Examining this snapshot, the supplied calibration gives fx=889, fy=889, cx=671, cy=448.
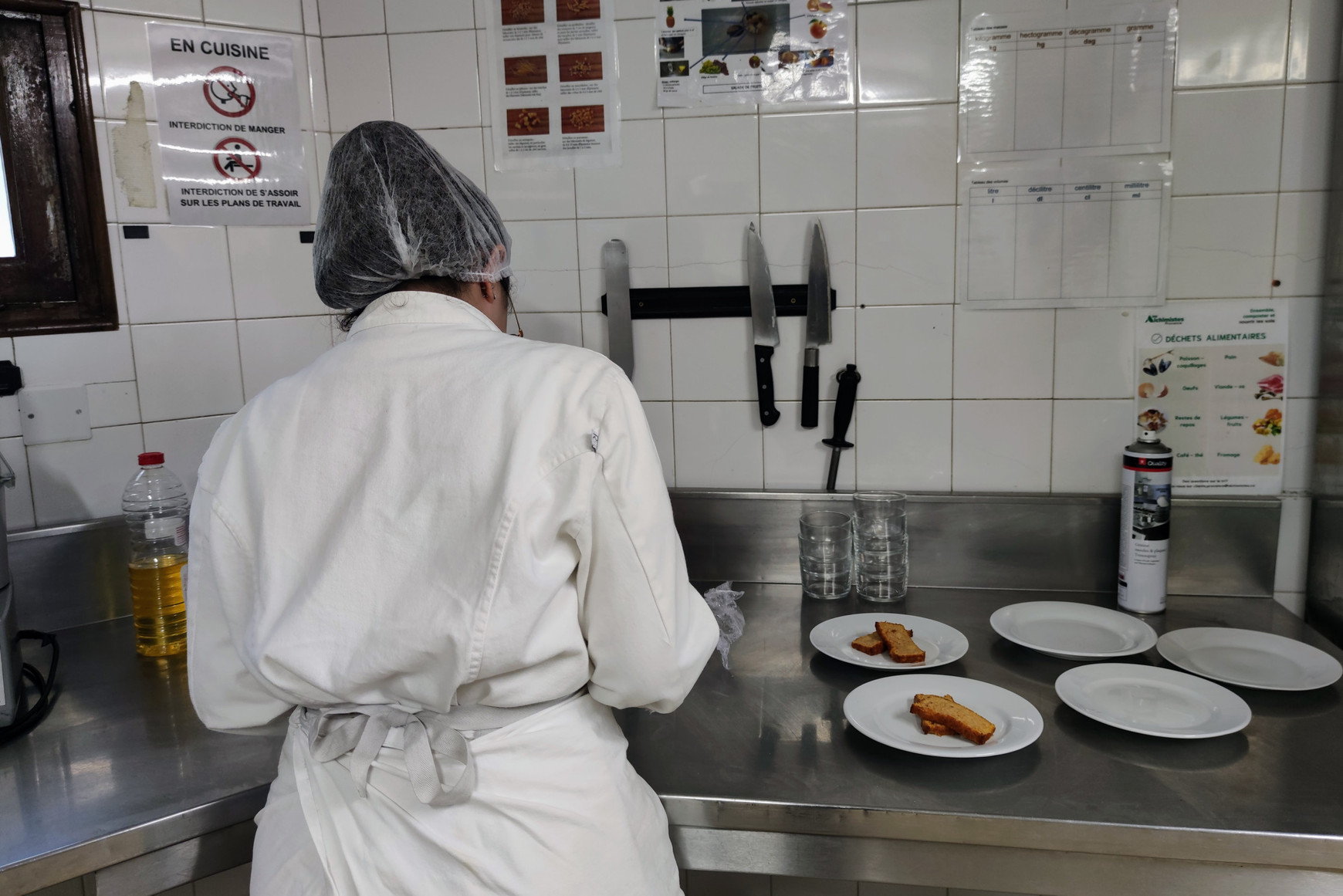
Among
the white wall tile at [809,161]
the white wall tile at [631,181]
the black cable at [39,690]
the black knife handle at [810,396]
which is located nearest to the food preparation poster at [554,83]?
the white wall tile at [631,181]

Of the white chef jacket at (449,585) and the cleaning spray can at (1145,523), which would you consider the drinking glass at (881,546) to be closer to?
the cleaning spray can at (1145,523)

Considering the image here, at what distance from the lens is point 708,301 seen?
159cm

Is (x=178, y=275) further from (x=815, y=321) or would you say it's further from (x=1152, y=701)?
(x=1152, y=701)

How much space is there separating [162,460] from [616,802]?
0.95 metres

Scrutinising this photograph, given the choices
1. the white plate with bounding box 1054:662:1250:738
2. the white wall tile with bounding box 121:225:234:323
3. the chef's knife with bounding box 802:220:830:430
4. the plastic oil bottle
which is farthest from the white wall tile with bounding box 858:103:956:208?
the plastic oil bottle

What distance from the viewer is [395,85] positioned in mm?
1618

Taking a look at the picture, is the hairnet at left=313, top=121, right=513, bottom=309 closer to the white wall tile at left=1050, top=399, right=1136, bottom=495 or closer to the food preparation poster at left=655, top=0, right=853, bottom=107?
the food preparation poster at left=655, top=0, right=853, bottom=107

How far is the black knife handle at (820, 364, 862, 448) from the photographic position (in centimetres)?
155

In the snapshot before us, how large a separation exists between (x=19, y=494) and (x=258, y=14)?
0.90 m

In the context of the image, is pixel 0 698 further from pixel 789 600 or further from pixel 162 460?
pixel 789 600

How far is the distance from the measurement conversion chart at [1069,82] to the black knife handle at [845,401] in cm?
41

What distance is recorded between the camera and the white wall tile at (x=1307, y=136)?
137cm

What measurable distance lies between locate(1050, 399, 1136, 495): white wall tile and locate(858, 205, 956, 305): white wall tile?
0.29 m

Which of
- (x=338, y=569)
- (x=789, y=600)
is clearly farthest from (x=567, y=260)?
(x=338, y=569)
